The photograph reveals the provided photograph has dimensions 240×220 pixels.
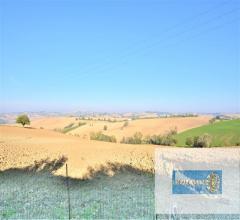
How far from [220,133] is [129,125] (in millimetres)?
9103

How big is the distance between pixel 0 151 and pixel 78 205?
29.5ft

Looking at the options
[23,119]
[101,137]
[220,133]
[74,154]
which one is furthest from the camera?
[23,119]

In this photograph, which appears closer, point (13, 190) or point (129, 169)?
point (13, 190)

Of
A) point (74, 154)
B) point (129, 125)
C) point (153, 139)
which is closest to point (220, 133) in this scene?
point (153, 139)

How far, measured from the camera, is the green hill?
22.0 m

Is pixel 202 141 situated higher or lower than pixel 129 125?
lower

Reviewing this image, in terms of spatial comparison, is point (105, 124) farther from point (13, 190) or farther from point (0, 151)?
point (13, 190)

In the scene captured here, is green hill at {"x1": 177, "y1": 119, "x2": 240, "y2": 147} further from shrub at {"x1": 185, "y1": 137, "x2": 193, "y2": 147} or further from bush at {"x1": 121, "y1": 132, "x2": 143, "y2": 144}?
bush at {"x1": 121, "y1": 132, "x2": 143, "y2": 144}

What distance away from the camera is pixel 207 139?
22516mm

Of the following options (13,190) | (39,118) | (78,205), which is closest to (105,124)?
(39,118)

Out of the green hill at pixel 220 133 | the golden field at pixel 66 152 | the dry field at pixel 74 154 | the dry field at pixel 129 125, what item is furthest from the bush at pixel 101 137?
the dry field at pixel 74 154

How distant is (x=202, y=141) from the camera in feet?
74.1

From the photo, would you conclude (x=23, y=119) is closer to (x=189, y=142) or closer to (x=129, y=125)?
(x=129, y=125)

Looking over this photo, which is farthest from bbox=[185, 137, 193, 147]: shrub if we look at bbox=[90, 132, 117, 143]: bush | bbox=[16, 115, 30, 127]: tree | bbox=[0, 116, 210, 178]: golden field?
bbox=[16, 115, 30, 127]: tree
